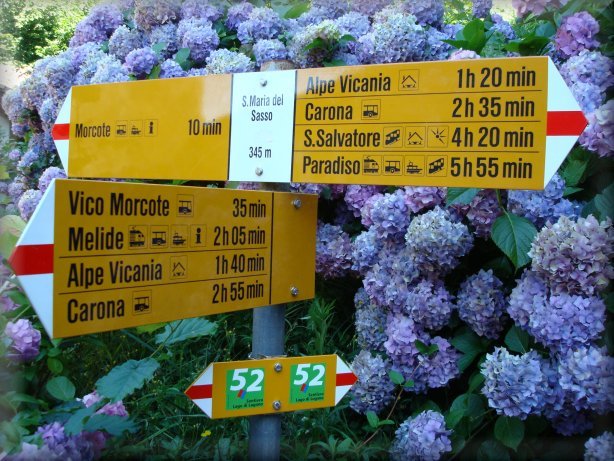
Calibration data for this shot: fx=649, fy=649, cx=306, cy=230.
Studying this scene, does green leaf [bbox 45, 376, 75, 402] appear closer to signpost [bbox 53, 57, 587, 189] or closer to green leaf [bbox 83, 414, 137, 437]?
green leaf [bbox 83, 414, 137, 437]

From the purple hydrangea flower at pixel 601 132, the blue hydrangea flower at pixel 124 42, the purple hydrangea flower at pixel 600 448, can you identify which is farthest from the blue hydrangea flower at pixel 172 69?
the purple hydrangea flower at pixel 600 448

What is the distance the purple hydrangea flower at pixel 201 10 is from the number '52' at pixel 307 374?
9.69 feet

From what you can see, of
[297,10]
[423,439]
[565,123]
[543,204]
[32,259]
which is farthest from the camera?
[297,10]

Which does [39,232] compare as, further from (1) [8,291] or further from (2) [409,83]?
(1) [8,291]

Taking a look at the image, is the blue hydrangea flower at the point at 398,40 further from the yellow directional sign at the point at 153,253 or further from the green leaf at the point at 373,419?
the green leaf at the point at 373,419

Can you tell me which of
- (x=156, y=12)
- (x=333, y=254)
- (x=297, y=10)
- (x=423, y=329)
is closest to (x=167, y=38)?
(x=156, y=12)

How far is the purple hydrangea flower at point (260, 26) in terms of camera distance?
12.5ft

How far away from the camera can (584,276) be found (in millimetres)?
2121

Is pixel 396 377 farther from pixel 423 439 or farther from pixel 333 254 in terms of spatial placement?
pixel 333 254

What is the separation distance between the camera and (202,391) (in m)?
1.70

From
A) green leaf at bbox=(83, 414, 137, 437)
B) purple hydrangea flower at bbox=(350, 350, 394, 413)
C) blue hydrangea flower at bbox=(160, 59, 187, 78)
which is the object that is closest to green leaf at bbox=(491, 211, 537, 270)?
purple hydrangea flower at bbox=(350, 350, 394, 413)

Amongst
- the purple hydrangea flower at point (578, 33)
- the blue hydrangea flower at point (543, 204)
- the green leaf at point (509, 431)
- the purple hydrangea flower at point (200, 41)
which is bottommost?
the green leaf at point (509, 431)

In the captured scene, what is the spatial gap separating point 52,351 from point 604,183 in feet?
6.86

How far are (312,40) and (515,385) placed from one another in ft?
6.37
